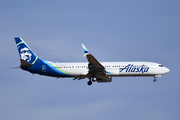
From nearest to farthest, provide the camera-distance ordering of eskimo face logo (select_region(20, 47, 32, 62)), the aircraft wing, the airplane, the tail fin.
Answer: the aircraft wing
the airplane
the tail fin
eskimo face logo (select_region(20, 47, 32, 62))

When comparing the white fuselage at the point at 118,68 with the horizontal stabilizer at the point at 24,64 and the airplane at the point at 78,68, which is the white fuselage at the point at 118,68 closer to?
the airplane at the point at 78,68

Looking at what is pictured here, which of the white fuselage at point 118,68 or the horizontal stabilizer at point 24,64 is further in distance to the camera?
the white fuselage at point 118,68

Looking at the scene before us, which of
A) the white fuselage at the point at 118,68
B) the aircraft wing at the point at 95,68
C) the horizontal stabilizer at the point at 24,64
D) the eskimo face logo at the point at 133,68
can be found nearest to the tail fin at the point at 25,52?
the horizontal stabilizer at the point at 24,64

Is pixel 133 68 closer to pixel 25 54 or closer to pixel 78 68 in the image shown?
pixel 78 68

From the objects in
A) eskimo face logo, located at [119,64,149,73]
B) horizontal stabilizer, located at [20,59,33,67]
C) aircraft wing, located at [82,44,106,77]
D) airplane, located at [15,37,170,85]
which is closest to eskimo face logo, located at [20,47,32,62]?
airplane, located at [15,37,170,85]

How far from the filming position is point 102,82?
75.9 meters

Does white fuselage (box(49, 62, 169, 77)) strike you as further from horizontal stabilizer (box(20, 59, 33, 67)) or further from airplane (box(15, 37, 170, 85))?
horizontal stabilizer (box(20, 59, 33, 67))

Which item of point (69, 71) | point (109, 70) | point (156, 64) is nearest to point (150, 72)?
point (156, 64)

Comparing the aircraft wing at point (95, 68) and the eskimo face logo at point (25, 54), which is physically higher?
the eskimo face logo at point (25, 54)

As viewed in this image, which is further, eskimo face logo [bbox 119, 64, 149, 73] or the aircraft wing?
eskimo face logo [bbox 119, 64, 149, 73]

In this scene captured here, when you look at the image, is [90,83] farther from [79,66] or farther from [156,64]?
[156,64]

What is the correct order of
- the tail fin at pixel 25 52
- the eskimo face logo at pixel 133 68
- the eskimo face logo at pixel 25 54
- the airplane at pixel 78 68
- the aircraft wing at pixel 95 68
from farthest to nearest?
the eskimo face logo at pixel 25 54 → the tail fin at pixel 25 52 → the eskimo face logo at pixel 133 68 → the airplane at pixel 78 68 → the aircraft wing at pixel 95 68

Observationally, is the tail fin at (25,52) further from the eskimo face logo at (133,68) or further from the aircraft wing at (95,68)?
the eskimo face logo at (133,68)

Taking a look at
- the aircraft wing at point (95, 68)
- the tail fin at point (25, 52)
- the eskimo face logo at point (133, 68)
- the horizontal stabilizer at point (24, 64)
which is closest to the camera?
the aircraft wing at point (95, 68)
